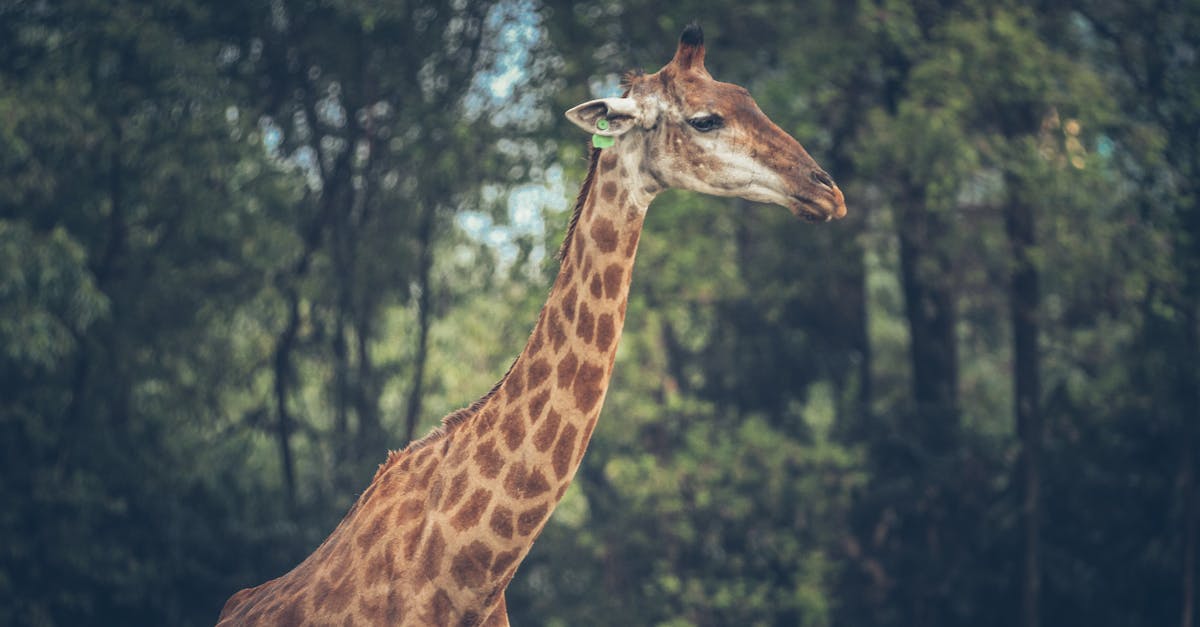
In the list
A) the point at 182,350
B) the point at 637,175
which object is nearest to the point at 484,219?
the point at 182,350

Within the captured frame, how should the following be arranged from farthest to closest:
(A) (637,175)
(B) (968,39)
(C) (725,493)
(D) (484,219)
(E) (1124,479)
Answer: (D) (484,219), (C) (725,493), (E) (1124,479), (B) (968,39), (A) (637,175)

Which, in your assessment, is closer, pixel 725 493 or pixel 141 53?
pixel 141 53

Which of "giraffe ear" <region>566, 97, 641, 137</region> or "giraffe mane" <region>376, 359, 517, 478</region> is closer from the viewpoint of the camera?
"giraffe ear" <region>566, 97, 641, 137</region>

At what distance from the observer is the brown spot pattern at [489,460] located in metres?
4.06

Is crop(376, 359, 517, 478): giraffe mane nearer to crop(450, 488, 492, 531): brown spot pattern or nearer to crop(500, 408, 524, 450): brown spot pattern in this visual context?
crop(500, 408, 524, 450): brown spot pattern

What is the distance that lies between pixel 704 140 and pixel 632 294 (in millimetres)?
7489

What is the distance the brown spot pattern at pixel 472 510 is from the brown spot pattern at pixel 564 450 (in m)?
0.26

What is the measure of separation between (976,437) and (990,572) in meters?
1.19

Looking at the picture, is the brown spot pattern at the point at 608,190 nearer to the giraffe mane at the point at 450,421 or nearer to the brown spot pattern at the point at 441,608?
the giraffe mane at the point at 450,421

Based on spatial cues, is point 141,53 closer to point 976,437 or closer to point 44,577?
point 44,577

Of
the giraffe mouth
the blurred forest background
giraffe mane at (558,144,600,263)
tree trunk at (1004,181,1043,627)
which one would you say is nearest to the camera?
the giraffe mouth

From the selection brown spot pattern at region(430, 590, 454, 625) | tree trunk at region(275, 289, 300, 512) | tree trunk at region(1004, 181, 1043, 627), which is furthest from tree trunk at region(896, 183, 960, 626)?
brown spot pattern at region(430, 590, 454, 625)

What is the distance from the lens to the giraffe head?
3.80 m

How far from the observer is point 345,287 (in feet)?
38.1
